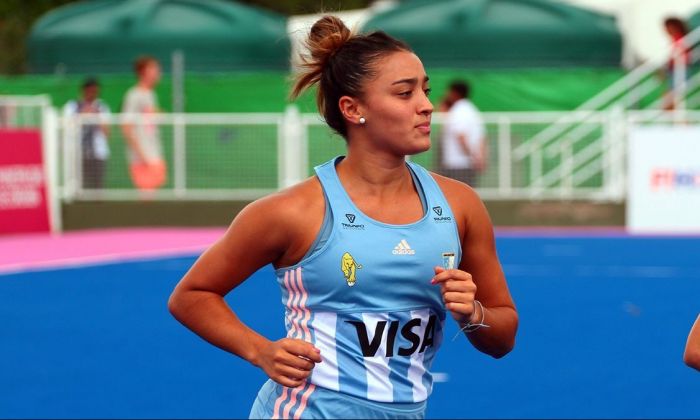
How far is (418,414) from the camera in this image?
4133 millimetres

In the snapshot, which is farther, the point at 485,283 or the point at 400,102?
the point at 485,283

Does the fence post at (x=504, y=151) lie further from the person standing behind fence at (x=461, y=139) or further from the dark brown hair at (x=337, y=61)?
the dark brown hair at (x=337, y=61)

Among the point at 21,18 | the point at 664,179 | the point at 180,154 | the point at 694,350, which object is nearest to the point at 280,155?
the point at 180,154

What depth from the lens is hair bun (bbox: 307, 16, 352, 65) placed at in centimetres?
441

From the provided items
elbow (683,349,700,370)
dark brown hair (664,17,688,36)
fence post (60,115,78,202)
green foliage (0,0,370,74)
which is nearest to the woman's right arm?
elbow (683,349,700,370)

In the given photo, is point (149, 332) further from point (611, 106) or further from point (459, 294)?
point (611, 106)

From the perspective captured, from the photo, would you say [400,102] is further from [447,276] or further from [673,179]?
[673,179]

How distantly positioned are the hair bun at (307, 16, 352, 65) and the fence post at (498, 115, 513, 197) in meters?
16.9

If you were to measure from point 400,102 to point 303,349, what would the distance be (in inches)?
30.0

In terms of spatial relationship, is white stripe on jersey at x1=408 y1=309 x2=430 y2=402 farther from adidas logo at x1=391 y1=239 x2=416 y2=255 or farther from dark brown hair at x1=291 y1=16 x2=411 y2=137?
dark brown hair at x1=291 y1=16 x2=411 y2=137

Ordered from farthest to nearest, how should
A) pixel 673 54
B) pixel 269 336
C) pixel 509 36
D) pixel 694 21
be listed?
pixel 509 36, pixel 694 21, pixel 673 54, pixel 269 336

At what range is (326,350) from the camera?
4.09 metres

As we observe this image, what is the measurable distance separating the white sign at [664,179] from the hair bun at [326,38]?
16511 mm

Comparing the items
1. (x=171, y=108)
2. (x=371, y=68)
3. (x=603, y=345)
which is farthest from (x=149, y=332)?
(x=171, y=108)
